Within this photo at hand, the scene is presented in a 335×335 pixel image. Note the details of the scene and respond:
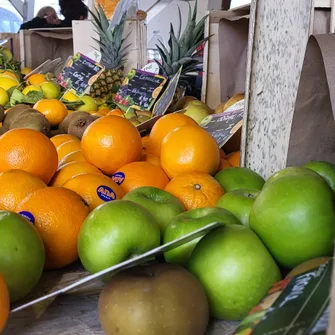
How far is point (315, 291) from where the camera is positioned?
0.35m

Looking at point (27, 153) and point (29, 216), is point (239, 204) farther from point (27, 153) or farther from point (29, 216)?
point (27, 153)

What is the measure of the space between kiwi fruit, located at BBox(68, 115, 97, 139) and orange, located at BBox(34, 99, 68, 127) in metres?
0.21

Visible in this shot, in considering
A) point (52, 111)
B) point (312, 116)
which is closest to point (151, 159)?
point (312, 116)

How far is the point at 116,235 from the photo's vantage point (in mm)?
647

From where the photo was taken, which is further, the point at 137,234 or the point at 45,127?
the point at 45,127

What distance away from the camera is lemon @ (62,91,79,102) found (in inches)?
85.0

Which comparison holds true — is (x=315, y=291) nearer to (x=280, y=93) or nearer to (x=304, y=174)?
(x=304, y=174)

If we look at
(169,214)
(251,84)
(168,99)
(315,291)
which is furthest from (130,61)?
(315,291)

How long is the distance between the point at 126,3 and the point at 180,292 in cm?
180

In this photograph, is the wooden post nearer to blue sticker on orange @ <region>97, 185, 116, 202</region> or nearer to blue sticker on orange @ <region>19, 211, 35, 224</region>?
blue sticker on orange @ <region>97, 185, 116, 202</region>

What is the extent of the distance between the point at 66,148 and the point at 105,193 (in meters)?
0.40

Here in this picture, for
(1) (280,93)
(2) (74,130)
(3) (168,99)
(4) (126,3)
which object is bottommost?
(2) (74,130)

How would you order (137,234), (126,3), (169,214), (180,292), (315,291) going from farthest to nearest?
1. (126,3)
2. (169,214)
3. (137,234)
4. (180,292)
5. (315,291)

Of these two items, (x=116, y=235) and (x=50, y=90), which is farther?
(x=50, y=90)
